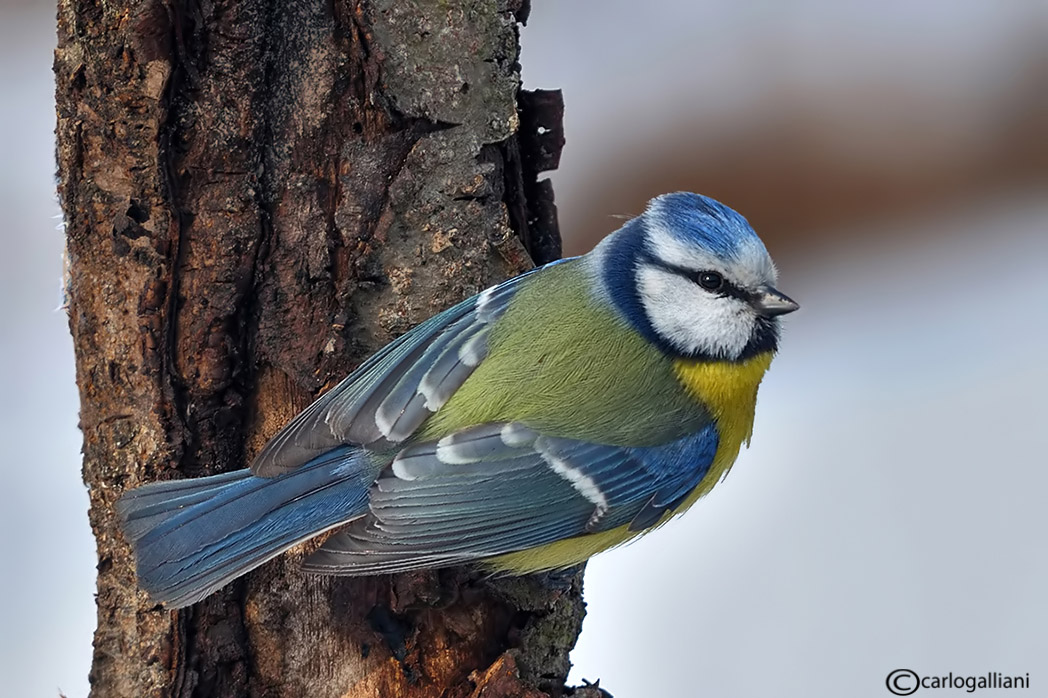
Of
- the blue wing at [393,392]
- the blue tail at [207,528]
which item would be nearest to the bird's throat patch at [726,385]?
the blue wing at [393,392]

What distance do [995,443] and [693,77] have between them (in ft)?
3.73

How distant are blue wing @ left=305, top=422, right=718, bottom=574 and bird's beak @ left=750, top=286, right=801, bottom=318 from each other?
0.73ft

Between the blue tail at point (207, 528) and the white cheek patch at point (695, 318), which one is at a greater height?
the white cheek patch at point (695, 318)

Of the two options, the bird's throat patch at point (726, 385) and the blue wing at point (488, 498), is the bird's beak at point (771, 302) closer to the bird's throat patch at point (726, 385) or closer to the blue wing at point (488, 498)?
Result: the bird's throat patch at point (726, 385)

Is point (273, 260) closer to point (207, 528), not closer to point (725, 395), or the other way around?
point (207, 528)

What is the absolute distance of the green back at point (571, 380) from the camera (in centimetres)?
139

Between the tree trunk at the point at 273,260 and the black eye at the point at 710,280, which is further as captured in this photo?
the black eye at the point at 710,280

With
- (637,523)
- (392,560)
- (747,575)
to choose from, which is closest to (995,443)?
(747,575)

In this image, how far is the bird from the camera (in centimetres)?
129

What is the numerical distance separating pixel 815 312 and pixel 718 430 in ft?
5.22

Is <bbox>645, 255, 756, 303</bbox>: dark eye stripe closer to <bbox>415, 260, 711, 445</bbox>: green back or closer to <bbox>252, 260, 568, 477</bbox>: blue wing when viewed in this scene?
<bbox>415, 260, 711, 445</bbox>: green back

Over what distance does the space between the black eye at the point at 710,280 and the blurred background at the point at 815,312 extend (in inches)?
36.8

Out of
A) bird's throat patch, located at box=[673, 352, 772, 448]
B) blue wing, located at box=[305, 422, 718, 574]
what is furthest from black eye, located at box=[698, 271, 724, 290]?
blue wing, located at box=[305, 422, 718, 574]

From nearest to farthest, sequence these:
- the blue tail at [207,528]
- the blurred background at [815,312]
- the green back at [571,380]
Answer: the blue tail at [207,528]
the green back at [571,380]
the blurred background at [815,312]
